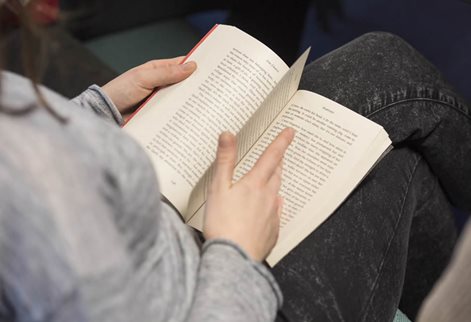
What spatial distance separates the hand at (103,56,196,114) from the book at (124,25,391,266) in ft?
0.04

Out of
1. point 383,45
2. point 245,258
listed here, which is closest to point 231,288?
point 245,258

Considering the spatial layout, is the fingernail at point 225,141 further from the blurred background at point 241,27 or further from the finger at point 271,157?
the blurred background at point 241,27

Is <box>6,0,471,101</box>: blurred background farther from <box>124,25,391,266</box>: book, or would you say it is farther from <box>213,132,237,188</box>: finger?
<box>213,132,237,188</box>: finger

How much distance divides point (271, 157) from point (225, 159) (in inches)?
2.3

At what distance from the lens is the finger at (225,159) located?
23.1 inches

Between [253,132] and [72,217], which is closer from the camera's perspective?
[72,217]

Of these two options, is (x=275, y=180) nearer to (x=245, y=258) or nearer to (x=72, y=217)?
(x=245, y=258)

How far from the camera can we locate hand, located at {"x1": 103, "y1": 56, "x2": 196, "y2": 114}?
2.34ft

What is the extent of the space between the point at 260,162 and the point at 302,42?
742 mm

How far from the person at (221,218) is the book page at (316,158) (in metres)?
0.03

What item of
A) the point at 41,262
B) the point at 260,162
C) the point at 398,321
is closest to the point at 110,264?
the point at 41,262

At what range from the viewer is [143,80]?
0.72 meters

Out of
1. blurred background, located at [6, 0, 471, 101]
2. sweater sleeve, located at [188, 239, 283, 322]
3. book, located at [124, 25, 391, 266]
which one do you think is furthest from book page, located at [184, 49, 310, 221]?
blurred background, located at [6, 0, 471, 101]

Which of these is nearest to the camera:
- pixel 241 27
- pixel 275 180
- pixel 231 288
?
pixel 231 288
